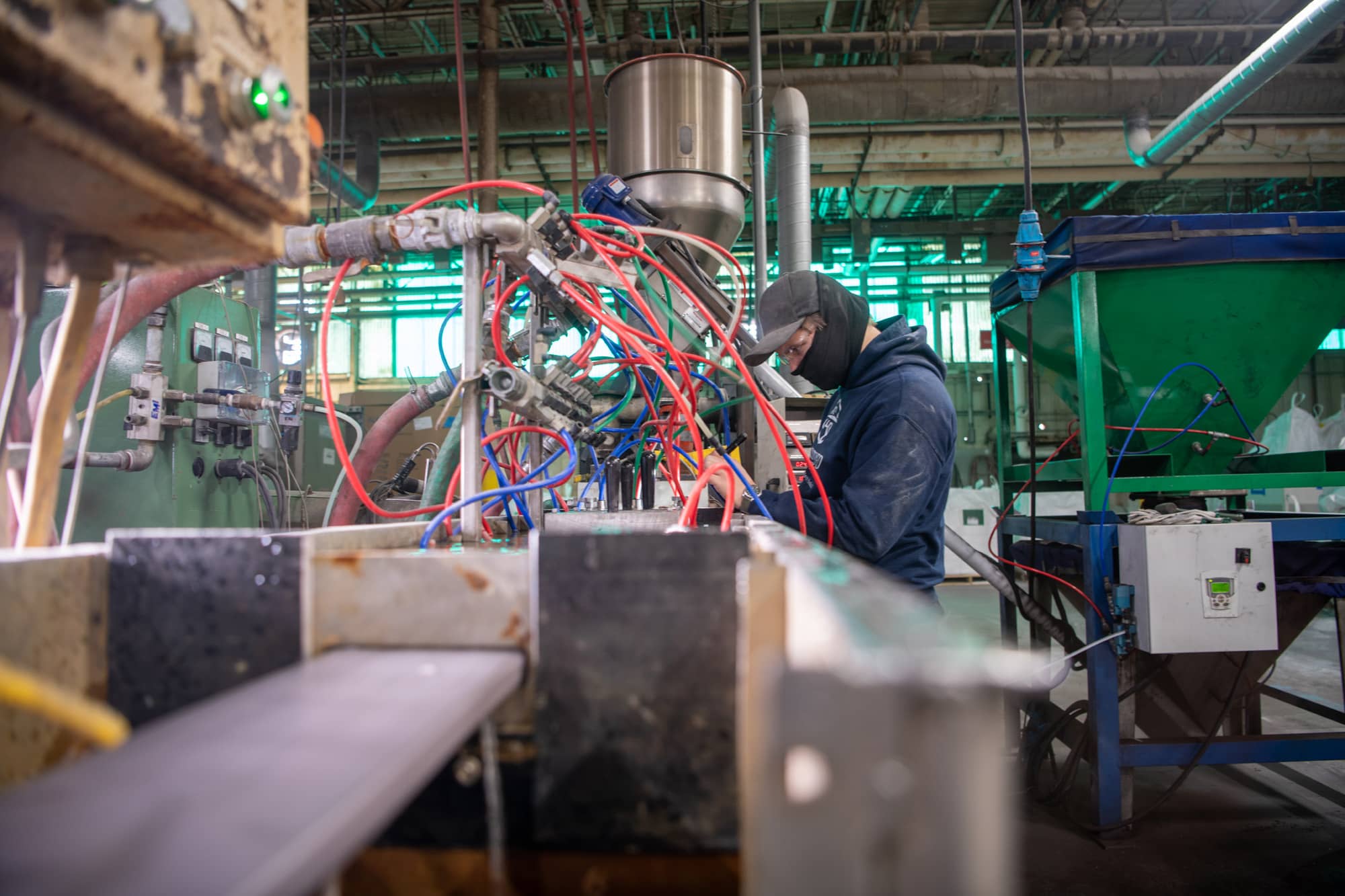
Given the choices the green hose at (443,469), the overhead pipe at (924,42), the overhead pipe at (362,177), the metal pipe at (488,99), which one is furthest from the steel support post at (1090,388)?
the overhead pipe at (362,177)

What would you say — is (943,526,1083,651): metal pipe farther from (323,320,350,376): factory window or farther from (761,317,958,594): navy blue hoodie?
(323,320,350,376): factory window

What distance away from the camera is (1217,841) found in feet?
5.74

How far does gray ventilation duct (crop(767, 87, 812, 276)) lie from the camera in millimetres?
2658

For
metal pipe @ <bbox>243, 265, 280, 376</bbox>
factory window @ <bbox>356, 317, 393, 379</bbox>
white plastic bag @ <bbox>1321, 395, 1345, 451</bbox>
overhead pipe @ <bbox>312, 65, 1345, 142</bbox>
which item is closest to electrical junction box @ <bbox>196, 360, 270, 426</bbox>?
metal pipe @ <bbox>243, 265, 280, 376</bbox>

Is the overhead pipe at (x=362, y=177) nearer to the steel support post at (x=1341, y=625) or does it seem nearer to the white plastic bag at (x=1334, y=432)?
the steel support post at (x=1341, y=625)

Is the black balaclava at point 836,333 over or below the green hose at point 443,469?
over

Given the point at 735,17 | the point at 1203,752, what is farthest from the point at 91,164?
the point at 735,17

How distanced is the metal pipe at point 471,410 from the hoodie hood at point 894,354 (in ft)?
3.14

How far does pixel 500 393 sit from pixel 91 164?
46 centimetres

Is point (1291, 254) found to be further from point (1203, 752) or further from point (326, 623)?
point (326, 623)

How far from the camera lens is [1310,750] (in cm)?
171

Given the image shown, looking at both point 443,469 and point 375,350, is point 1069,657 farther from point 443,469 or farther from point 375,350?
point 375,350

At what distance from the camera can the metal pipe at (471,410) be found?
0.88 metres

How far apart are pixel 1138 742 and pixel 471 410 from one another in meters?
1.90
